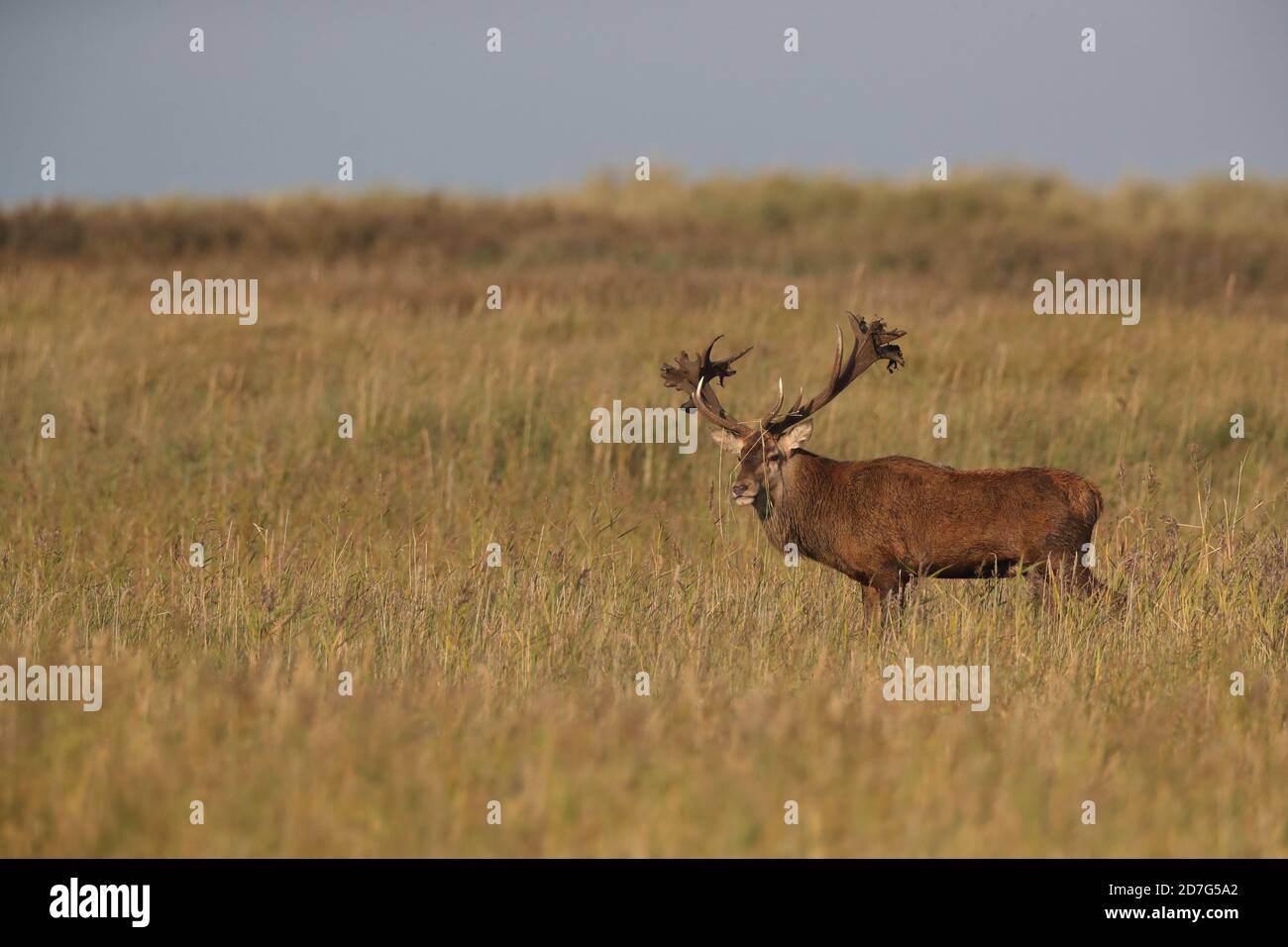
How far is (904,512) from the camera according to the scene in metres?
7.54

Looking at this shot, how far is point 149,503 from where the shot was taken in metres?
10.7

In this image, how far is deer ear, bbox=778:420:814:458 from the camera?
780 centimetres

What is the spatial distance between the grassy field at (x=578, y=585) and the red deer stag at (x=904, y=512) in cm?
29

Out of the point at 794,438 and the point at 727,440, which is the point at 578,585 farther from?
the point at 794,438

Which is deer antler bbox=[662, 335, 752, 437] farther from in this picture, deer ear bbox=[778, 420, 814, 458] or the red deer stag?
deer ear bbox=[778, 420, 814, 458]

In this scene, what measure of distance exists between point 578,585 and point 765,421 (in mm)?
1258

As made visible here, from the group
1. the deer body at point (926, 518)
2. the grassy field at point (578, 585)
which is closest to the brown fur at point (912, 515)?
the deer body at point (926, 518)

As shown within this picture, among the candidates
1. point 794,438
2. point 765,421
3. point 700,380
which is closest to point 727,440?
point 765,421

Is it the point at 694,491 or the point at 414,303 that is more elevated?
the point at 414,303

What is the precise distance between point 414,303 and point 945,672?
1237 cm

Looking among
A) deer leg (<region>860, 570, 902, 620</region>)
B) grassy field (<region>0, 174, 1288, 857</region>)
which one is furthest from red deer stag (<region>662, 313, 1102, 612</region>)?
grassy field (<region>0, 174, 1288, 857</region>)

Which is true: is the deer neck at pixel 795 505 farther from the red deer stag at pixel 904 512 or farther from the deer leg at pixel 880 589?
the deer leg at pixel 880 589
